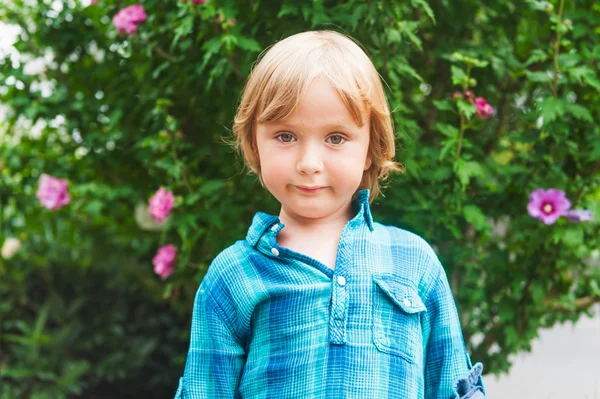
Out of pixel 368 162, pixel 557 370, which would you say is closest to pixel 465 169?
pixel 368 162

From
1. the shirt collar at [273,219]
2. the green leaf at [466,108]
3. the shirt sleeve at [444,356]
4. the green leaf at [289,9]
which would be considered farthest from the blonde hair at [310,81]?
the green leaf at [466,108]

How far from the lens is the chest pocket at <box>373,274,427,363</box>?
63.9 inches

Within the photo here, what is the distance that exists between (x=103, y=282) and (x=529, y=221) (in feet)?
8.29

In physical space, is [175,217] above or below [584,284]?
above

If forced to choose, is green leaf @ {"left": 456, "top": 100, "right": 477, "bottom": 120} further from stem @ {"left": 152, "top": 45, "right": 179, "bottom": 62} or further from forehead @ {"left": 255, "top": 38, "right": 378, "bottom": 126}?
stem @ {"left": 152, "top": 45, "right": 179, "bottom": 62}

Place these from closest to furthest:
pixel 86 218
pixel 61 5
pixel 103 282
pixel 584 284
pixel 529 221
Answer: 1. pixel 529 221
2. pixel 584 284
3. pixel 61 5
4. pixel 86 218
5. pixel 103 282

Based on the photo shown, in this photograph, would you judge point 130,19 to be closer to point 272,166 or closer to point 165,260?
point 165,260

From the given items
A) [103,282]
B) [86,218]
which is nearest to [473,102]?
[86,218]

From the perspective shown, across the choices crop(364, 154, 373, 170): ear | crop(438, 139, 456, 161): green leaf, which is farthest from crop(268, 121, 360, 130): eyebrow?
crop(438, 139, 456, 161): green leaf

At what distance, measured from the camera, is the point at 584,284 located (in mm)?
2980

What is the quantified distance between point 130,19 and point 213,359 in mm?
1533

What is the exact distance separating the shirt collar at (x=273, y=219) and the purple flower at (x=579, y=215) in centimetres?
115

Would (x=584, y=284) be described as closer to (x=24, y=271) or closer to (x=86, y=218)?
(x=86, y=218)

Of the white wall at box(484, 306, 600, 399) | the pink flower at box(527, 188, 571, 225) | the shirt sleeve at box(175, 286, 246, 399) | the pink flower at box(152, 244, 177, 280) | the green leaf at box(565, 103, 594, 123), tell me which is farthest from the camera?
the white wall at box(484, 306, 600, 399)
